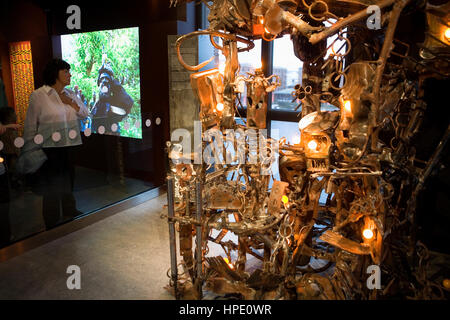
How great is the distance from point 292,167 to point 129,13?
3.48 meters

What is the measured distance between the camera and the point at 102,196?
16.5 feet

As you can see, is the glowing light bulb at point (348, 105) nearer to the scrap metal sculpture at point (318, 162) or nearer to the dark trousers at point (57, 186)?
the scrap metal sculpture at point (318, 162)

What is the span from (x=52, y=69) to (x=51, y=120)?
538 millimetres

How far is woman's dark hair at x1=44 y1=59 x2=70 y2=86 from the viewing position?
3.75 metres

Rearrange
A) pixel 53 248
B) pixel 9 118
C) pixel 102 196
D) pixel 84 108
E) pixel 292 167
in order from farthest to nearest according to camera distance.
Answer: pixel 102 196 → pixel 84 108 → pixel 53 248 → pixel 9 118 → pixel 292 167

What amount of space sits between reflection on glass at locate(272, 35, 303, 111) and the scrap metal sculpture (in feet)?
6.30

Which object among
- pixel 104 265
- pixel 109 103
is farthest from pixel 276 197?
pixel 109 103

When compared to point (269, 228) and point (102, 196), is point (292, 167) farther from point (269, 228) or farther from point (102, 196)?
point (102, 196)

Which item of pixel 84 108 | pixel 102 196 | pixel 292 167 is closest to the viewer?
pixel 292 167

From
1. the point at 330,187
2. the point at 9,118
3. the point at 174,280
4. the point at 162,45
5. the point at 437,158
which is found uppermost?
the point at 162,45

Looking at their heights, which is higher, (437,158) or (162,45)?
(162,45)

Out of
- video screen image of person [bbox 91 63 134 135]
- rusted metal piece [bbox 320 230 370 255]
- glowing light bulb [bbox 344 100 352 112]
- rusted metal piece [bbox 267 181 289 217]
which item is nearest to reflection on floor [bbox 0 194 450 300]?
rusted metal piece [bbox 267 181 289 217]

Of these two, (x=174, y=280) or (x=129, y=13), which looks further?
(x=129, y=13)
